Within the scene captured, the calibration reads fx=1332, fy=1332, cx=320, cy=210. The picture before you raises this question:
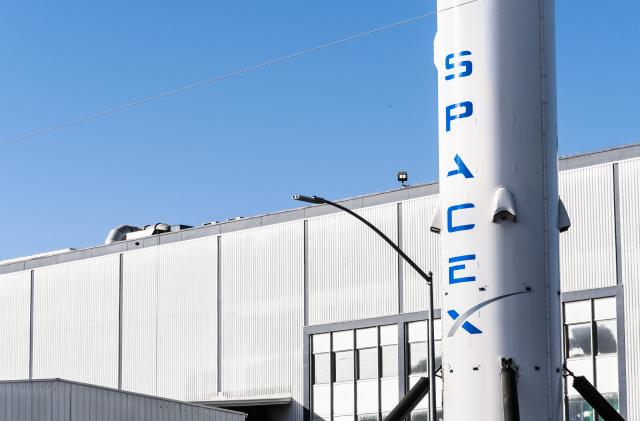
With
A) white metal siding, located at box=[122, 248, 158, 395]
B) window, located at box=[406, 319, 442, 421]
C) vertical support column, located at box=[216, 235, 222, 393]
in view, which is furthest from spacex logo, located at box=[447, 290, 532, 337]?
white metal siding, located at box=[122, 248, 158, 395]

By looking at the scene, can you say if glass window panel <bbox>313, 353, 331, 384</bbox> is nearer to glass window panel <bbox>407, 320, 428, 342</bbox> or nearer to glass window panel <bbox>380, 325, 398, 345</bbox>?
glass window panel <bbox>380, 325, 398, 345</bbox>

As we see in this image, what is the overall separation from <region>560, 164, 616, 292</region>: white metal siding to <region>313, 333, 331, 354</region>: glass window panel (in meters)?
12.1

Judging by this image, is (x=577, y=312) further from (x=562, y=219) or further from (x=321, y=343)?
(x=562, y=219)

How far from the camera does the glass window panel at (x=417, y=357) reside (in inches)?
2066

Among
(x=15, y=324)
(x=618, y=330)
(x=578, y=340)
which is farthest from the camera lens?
(x=15, y=324)

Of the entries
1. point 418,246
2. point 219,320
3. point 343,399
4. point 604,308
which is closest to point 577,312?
point 604,308

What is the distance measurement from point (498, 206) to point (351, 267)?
104ft

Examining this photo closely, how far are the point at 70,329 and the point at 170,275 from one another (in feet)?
24.4

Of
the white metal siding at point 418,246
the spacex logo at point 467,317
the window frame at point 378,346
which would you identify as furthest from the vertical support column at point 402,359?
the spacex logo at point 467,317

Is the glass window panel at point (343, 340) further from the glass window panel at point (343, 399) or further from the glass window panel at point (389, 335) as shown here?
the glass window panel at point (389, 335)

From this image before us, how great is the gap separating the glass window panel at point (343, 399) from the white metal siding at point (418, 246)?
4.61 metres

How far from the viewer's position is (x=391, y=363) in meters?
53.6

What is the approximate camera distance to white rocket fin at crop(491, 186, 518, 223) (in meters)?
23.3

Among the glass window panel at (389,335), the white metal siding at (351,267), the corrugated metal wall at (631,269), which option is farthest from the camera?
the white metal siding at (351,267)
